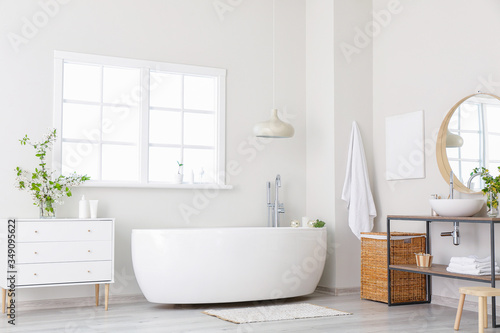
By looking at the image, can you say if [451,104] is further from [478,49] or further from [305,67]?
[305,67]

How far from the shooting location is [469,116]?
181 inches

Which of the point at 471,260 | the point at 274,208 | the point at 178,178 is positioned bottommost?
the point at 471,260

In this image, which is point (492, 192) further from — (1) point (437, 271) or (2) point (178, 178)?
(2) point (178, 178)

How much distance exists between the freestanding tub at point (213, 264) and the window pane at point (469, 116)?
1686 mm

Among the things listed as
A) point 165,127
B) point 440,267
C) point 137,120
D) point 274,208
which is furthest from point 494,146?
point 137,120

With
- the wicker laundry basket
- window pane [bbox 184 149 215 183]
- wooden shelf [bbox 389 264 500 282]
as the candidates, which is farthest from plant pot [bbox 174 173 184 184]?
wooden shelf [bbox 389 264 500 282]

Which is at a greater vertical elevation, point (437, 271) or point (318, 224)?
point (318, 224)

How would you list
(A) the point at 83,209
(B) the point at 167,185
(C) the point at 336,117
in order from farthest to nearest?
1. (C) the point at 336,117
2. (B) the point at 167,185
3. (A) the point at 83,209

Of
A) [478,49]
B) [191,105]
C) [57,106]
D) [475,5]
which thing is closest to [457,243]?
[478,49]

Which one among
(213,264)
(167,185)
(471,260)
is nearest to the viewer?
(471,260)

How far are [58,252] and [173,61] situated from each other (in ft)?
6.88

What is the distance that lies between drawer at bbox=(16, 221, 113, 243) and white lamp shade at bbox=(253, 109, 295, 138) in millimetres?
1617

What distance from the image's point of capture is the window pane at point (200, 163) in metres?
5.55

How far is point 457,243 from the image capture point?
443cm
